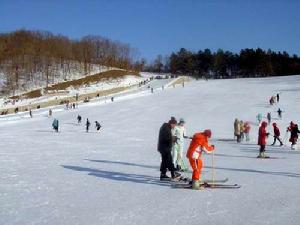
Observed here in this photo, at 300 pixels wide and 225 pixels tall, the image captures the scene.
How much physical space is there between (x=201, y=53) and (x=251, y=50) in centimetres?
1731

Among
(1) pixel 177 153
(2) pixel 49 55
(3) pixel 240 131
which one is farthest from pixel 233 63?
(1) pixel 177 153

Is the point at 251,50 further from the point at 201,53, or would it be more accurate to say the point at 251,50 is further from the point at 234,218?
the point at 234,218

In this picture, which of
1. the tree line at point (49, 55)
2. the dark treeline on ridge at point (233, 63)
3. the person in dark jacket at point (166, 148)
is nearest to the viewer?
the person in dark jacket at point (166, 148)

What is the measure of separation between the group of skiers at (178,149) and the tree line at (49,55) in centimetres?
9066

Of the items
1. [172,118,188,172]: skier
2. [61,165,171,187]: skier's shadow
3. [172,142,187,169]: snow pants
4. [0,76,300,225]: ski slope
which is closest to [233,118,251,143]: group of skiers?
[0,76,300,225]: ski slope

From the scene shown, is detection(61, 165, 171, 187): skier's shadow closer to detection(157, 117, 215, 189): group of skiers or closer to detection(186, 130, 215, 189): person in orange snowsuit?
detection(157, 117, 215, 189): group of skiers

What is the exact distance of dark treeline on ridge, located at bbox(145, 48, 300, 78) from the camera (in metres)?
120

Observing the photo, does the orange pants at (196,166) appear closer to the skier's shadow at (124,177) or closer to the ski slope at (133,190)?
the ski slope at (133,190)

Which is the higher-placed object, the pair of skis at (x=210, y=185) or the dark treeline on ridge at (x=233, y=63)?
the dark treeline on ridge at (x=233, y=63)

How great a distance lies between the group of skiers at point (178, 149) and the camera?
10.2 meters

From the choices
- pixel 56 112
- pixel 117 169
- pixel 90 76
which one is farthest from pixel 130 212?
pixel 90 76

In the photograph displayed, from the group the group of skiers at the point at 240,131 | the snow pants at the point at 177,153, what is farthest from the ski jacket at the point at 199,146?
the group of skiers at the point at 240,131

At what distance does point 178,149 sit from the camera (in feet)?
42.0

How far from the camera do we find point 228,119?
40438mm
